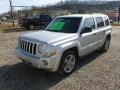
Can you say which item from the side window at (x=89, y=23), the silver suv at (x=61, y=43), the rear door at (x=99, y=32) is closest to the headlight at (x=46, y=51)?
the silver suv at (x=61, y=43)

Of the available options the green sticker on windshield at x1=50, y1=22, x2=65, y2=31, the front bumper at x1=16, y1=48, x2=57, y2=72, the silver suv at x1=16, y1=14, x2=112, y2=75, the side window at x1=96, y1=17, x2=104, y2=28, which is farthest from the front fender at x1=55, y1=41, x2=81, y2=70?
the side window at x1=96, y1=17, x2=104, y2=28

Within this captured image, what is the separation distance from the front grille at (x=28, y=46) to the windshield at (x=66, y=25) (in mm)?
1336

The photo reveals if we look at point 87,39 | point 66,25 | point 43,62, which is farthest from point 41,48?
point 87,39

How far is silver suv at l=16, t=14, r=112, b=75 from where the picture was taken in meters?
5.04

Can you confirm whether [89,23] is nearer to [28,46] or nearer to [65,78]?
[65,78]

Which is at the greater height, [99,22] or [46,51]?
[99,22]

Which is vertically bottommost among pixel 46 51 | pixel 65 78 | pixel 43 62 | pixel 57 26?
pixel 65 78

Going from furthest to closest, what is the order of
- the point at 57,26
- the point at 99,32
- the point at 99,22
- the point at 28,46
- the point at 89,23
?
1. the point at 99,22
2. the point at 99,32
3. the point at 89,23
4. the point at 57,26
5. the point at 28,46

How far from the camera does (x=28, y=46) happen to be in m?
5.40

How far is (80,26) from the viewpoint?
6.26 meters

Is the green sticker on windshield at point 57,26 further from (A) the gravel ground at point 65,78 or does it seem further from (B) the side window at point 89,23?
(A) the gravel ground at point 65,78

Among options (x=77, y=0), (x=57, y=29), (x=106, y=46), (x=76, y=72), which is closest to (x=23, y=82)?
(x=76, y=72)

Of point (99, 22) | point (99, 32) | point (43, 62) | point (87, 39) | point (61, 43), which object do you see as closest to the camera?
point (43, 62)

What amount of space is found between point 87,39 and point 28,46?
2.16 metres
